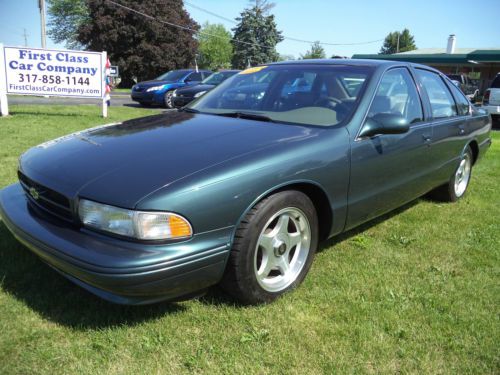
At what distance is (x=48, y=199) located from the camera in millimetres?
2520

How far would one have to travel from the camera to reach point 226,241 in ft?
7.52

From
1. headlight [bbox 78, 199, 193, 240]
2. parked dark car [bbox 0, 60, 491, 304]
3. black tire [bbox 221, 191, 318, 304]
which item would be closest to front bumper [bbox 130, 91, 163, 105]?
parked dark car [bbox 0, 60, 491, 304]

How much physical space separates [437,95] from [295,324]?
2865 mm

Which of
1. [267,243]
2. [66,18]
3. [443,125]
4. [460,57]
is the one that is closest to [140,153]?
[267,243]

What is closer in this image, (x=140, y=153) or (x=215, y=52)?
(x=140, y=153)

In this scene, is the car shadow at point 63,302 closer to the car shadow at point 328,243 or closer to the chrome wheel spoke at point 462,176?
the car shadow at point 328,243

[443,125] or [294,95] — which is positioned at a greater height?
[294,95]

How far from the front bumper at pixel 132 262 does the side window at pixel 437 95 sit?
2712mm

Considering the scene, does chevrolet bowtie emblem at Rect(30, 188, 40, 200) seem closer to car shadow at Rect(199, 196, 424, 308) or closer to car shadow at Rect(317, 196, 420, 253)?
car shadow at Rect(199, 196, 424, 308)

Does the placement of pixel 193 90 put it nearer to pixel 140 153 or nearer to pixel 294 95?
pixel 294 95

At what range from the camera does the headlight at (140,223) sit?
210 centimetres

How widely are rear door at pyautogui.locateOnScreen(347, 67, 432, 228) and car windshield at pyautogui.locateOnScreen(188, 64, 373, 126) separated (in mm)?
211

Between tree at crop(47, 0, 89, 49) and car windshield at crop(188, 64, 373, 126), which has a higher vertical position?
tree at crop(47, 0, 89, 49)

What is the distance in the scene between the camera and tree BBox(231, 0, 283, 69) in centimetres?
5219
